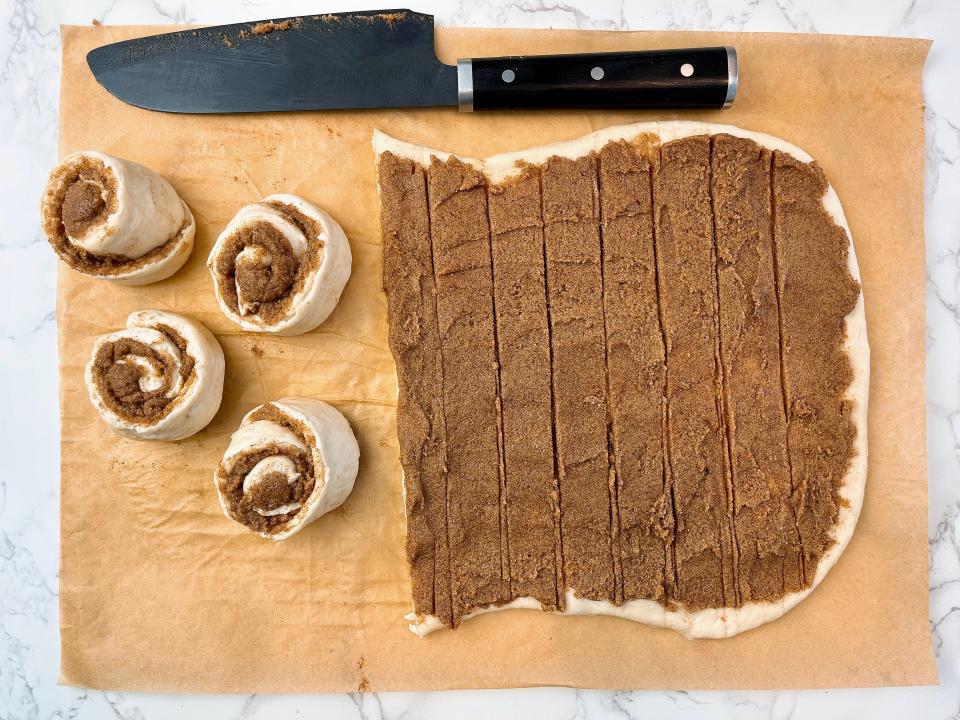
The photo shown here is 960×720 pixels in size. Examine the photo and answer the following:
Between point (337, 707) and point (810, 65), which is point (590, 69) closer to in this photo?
point (810, 65)

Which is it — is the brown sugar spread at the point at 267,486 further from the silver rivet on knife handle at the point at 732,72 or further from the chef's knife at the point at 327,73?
the silver rivet on knife handle at the point at 732,72

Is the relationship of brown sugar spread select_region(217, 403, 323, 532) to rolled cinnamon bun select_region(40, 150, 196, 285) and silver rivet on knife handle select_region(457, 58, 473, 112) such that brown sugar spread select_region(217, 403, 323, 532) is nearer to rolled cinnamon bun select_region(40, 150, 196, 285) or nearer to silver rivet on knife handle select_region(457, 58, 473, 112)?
rolled cinnamon bun select_region(40, 150, 196, 285)

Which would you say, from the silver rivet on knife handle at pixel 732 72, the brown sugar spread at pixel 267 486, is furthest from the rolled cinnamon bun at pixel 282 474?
the silver rivet on knife handle at pixel 732 72

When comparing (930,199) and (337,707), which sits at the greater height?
(930,199)

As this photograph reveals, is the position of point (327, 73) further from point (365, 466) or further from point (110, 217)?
point (365, 466)

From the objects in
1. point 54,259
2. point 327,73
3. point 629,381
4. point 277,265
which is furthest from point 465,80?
point 54,259

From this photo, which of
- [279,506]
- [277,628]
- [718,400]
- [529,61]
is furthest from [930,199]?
[277,628]
